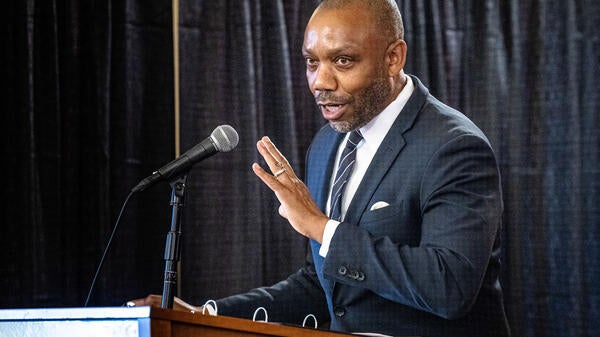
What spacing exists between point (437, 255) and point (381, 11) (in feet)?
2.67

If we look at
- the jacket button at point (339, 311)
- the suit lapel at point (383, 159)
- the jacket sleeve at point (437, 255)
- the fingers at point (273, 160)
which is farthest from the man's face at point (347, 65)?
the jacket button at point (339, 311)

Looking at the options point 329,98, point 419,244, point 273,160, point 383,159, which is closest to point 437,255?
point 419,244

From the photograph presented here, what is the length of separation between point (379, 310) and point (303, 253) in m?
1.35

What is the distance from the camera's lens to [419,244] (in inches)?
97.6

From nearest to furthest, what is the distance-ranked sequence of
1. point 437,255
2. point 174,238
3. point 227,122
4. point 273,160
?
point 174,238
point 437,255
point 273,160
point 227,122

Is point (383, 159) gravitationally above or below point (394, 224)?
above

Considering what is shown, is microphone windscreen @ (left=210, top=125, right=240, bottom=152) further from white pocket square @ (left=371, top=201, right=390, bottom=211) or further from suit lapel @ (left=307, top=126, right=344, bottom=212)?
suit lapel @ (left=307, top=126, right=344, bottom=212)

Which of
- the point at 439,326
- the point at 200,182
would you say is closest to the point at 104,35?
the point at 200,182

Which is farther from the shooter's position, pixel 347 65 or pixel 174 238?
pixel 347 65

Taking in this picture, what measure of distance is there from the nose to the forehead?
7 centimetres

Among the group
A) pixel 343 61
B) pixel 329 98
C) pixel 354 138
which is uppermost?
pixel 343 61

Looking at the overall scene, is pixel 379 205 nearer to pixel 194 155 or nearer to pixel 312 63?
pixel 312 63

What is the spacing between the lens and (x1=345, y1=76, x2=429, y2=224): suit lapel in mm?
2518

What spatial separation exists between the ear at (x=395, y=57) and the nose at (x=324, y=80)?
0.21m
